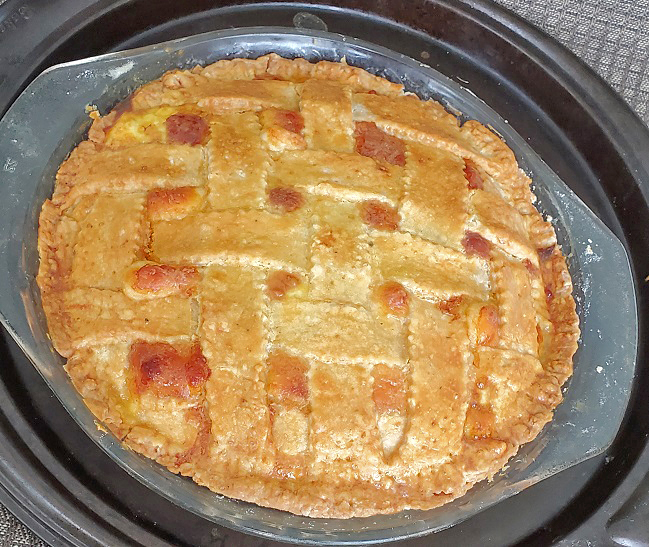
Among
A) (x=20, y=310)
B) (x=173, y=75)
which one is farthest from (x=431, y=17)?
(x=20, y=310)

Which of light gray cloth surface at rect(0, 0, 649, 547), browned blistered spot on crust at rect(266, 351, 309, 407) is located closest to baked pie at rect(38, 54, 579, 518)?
browned blistered spot on crust at rect(266, 351, 309, 407)

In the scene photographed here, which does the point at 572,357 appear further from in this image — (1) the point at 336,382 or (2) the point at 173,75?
(2) the point at 173,75

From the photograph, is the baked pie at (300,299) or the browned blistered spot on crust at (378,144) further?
the browned blistered spot on crust at (378,144)

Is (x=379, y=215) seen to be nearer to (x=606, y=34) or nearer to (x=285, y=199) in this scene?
(x=285, y=199)

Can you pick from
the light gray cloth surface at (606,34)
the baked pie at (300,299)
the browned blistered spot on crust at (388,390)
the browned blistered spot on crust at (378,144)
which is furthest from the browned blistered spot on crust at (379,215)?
the light gray cloth surface at (606,34)

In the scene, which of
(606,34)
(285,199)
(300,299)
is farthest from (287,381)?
(606,34)

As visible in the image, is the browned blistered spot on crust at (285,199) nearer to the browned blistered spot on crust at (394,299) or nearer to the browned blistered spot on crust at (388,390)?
the browned blistered spot on crust at (394,299)
